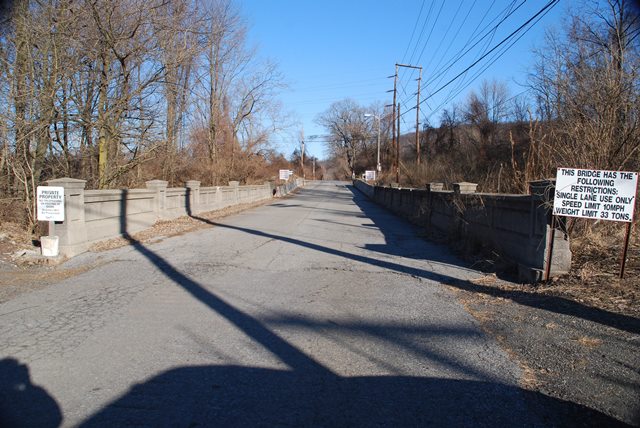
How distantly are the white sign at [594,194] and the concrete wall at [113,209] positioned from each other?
9.56m

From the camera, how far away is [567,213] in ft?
23.7

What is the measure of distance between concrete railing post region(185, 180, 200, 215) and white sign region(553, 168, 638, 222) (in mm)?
15488

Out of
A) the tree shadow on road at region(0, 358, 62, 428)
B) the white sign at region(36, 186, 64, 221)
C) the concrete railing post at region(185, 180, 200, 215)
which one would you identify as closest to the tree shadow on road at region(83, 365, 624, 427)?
the tree shadow on road at region(0, 358, 62, 428)

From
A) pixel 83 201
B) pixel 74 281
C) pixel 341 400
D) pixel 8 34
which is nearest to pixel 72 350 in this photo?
pixel 341 400

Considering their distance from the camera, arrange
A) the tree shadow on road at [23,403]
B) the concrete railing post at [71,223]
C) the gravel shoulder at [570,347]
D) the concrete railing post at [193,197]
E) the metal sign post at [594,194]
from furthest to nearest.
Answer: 1. the concrete railing post at [193,197]
2. the concrete railing post at [71,223]
3. the metal sign post at [594,194]
4. the gravel shoulder at [570,347]
5. the tree shadow on road at [23,403]

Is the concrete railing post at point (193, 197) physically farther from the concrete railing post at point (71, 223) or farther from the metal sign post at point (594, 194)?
the metal sign post at point (594, 194)

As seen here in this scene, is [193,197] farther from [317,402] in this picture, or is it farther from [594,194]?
[317,402]

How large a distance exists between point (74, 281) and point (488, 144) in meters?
31.1

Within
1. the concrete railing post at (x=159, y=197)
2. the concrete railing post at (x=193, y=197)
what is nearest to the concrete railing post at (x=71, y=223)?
the concrete railing post at (x=159, y=197)

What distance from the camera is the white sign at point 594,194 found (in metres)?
7.07

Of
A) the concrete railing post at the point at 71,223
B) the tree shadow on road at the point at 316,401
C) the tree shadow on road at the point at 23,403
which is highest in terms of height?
the concrete railing post at the point at 71,223

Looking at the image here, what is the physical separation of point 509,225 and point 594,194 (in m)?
2.18

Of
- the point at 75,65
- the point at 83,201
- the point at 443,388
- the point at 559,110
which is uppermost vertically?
the point at 75,65

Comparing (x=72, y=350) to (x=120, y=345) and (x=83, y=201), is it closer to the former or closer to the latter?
(x=120, y=345)
